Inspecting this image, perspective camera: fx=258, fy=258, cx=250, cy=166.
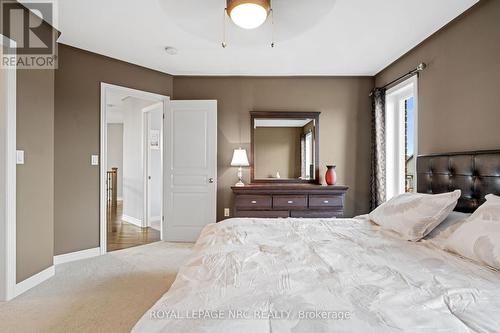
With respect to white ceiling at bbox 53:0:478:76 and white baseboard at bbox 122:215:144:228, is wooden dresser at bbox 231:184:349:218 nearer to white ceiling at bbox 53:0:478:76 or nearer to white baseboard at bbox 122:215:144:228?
white ceiling at bbox 53:0:478:76

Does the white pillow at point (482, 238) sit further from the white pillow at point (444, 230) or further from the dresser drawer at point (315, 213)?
the dresser drawer at point (315, 213)

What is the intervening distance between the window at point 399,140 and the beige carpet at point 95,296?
3.03 meters

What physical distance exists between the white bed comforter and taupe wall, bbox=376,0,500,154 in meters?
1.31

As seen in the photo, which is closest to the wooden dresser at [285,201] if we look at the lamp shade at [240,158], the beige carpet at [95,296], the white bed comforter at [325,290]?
the lamp shade at [240,158]

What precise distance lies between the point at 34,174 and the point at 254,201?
237 cm

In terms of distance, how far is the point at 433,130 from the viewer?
2660 mm

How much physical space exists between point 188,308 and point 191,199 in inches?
123

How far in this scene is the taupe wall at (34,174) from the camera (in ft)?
7.62

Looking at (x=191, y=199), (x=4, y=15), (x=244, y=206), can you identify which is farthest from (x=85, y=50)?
(x=244, y=206)

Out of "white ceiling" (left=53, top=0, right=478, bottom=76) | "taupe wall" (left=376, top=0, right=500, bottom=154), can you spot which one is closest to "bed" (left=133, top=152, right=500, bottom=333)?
"taupe wall" (left=376, top=0, right=500, bottom=154)

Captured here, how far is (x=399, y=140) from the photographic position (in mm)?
3553

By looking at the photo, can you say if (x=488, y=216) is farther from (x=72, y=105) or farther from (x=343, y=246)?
(x=72, y=105)

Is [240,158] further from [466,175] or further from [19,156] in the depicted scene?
[466,175]

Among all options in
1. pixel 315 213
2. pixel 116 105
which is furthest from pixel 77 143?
pixel 116 105
